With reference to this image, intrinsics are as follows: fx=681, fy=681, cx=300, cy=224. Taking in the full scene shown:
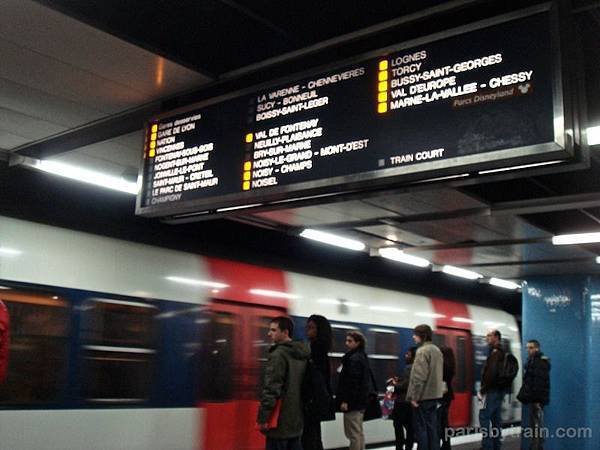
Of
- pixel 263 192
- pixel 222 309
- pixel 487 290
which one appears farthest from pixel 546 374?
pixel 263 192

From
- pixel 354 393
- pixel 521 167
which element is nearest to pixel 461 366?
pixel 354 393

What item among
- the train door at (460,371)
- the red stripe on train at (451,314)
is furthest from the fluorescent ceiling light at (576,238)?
the train door at (460,371)

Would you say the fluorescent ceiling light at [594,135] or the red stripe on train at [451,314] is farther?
the red stripe on train at [451,314]

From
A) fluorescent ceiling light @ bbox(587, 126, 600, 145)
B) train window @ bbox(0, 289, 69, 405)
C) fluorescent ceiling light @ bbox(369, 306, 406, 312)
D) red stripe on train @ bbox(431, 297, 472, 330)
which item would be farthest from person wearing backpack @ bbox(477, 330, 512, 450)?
train window @ bbox(0, 289, 69, 405)

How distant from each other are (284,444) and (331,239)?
181 inches

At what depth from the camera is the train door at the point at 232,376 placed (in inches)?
278

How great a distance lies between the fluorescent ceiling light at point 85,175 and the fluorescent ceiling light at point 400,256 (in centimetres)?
432

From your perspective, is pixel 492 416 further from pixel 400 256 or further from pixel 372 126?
pixel 372 126

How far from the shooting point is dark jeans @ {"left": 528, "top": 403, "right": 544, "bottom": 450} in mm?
9328

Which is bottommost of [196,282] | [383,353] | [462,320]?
[383,353]

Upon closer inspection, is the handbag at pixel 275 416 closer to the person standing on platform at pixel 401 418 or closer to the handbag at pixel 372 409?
the handbag at pixel 372 409

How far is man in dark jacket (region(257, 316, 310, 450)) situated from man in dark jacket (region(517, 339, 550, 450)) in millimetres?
5100

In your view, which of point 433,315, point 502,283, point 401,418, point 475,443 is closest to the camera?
point 401,418

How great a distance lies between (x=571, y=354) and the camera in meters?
10.0
